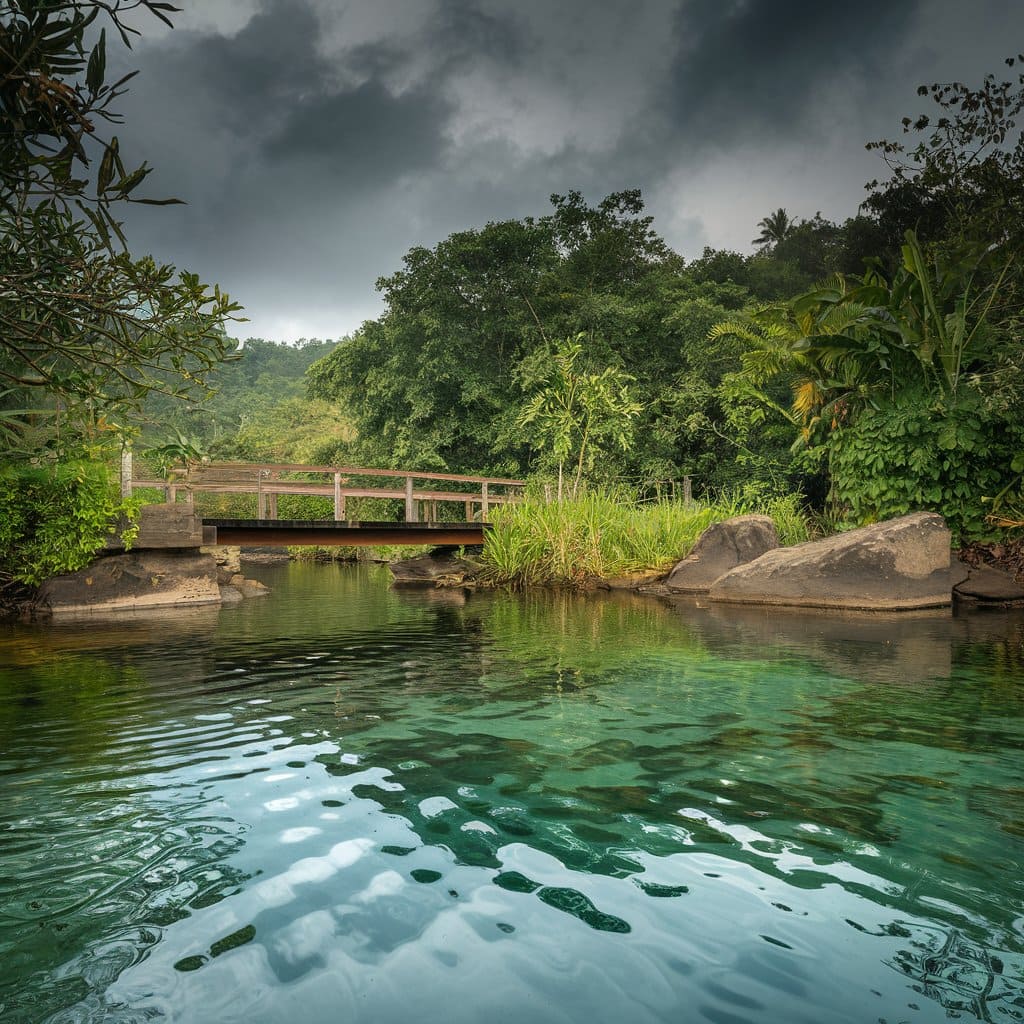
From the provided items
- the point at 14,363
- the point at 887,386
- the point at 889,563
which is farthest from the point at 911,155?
the point at 14,363

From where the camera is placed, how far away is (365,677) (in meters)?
6.14

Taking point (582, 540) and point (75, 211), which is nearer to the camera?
point (75, 211)

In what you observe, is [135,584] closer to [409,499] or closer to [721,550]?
[409,499]

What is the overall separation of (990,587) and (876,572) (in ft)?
6.27

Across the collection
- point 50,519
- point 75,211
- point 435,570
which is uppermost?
point 75,211

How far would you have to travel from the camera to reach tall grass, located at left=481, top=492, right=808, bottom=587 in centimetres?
1459

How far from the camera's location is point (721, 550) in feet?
45.1

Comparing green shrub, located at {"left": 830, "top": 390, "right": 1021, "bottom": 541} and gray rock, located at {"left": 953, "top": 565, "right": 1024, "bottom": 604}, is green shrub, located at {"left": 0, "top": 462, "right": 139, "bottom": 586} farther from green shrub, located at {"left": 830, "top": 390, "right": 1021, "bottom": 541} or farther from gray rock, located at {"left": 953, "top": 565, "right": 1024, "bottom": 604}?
gray rock, located at {"left": 953, "top": 565, "right": 1024, "bottom": 604}

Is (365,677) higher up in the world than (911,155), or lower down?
lower down

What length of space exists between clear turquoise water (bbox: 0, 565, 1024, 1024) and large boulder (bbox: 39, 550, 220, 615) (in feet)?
19.5

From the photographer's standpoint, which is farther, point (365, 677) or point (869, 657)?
point (869, 657)

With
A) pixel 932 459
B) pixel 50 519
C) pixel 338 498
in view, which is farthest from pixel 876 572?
pixel 50 519

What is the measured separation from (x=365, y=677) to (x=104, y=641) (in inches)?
152

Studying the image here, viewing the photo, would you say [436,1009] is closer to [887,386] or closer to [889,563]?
[889,563]
